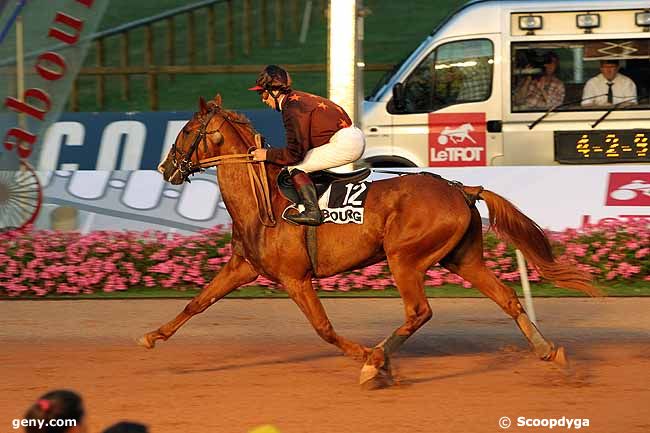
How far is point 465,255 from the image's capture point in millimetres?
8367

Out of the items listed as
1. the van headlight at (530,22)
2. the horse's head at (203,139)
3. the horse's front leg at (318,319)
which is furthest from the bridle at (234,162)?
the van headlight at (530,22)

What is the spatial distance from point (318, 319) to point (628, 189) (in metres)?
5.35

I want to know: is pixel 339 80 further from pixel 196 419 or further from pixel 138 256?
pixel 196 419

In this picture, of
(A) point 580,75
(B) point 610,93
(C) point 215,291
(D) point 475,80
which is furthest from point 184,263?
(B) point 610,93

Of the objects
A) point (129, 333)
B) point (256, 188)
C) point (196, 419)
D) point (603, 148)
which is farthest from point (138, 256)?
point (603, 148)

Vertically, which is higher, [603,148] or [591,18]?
[591,18]

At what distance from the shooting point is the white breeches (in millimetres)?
8188

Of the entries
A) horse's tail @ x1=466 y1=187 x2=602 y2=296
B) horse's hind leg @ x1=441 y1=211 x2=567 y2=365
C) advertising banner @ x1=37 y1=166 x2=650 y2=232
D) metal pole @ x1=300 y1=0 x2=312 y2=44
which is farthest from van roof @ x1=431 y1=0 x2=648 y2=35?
metal pole @ x1=300 y1=0 x2=312 y2=44

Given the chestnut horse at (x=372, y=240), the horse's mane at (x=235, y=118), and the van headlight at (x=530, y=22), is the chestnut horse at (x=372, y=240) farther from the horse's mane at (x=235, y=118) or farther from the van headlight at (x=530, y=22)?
the van headlight at (x=530, y=22)

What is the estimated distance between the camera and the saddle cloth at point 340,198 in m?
8.18

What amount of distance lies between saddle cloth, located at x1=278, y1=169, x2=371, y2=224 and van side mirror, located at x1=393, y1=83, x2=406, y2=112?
6998 millimetres

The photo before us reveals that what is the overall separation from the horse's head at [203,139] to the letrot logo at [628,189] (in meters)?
5.16

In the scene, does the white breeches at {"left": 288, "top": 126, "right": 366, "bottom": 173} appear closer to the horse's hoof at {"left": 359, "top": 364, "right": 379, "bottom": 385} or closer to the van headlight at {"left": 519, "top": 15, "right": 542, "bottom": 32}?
the horse's hoof at {"left": 359, "top": 364, "right": 379, "bottom": 385}

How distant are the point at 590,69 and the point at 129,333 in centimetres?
744
